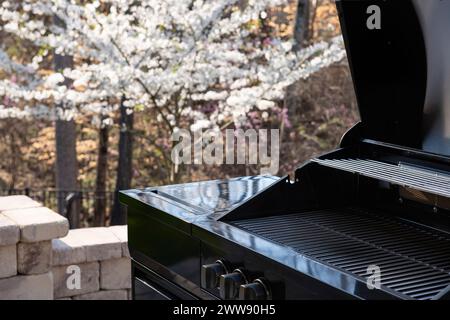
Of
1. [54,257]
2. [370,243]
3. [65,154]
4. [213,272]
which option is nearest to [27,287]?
→ [54,257]

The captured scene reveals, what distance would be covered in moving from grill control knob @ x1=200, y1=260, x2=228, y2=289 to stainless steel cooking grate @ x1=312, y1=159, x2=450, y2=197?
46 centimetres

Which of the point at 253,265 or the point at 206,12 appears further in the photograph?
the point at 206,12

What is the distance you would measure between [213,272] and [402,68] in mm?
836

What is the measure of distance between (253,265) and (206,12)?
441 cm

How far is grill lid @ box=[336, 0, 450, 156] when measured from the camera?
6.23ft

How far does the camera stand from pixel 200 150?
20.6ft

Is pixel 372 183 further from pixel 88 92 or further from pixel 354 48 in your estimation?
pixel 88 92

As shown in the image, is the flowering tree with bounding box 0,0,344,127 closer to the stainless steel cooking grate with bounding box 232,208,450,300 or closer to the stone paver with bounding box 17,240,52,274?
the stone paver with bounding box 17,240,52,274

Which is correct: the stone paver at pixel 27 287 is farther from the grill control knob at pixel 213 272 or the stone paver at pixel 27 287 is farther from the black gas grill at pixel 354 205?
the grill control knob at pixel 213 272

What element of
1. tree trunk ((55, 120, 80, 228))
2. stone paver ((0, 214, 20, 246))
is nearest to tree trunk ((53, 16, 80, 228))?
tree trunk ((55, 120, 80, 228))

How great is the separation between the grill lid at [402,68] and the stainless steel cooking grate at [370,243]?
0.85 ft

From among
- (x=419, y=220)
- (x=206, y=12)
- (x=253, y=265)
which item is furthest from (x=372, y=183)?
(x=206, y=12)
